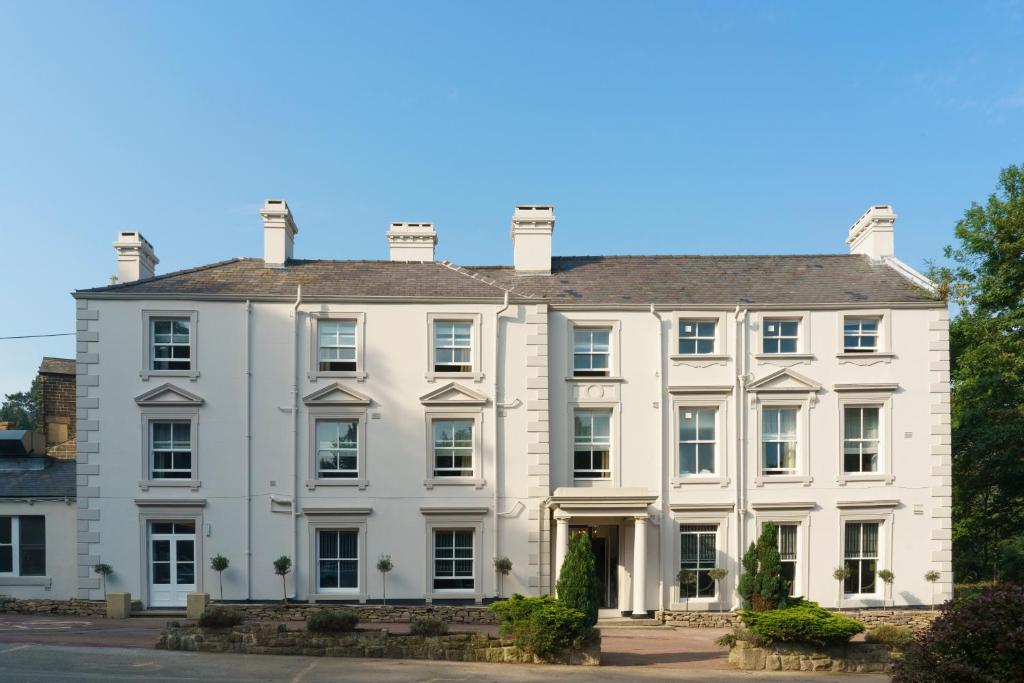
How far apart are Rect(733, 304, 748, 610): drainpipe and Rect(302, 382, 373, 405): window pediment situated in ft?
38.9

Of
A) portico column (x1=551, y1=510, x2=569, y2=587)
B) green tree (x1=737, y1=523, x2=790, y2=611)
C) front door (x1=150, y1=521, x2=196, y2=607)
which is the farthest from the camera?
front door (x1=150, y1=521, x2=196, y2=607)

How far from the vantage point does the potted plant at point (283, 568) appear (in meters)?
24.7

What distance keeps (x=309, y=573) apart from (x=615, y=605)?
9.71 metres

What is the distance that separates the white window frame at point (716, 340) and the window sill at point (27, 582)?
2090 cm

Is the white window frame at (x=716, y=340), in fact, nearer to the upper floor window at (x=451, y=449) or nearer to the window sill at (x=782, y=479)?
the window sill at (x=782, y=479)

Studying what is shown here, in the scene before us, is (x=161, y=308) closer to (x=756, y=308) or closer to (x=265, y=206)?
(x=265, y=206)

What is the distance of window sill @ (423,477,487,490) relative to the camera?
25.8m

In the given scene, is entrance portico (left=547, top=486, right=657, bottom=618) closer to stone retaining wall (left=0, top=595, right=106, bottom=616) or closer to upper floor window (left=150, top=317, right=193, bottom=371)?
upper floor window (left=150, top=317, right=193, bottom=371)

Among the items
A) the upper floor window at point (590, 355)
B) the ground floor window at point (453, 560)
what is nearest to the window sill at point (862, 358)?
the upper floor window at point (590, 355)

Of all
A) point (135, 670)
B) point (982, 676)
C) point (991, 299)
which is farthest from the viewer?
point (991, 299)

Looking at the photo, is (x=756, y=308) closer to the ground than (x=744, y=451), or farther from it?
farther from it

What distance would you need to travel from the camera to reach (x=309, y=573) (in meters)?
25.3

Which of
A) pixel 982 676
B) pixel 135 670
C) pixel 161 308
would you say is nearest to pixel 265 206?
pixel 161 308

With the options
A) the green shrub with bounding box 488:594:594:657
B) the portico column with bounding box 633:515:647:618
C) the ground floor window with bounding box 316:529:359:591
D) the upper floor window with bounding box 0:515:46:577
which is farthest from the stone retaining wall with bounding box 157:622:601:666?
the upper floor window with bounding box 0:515:46:577
